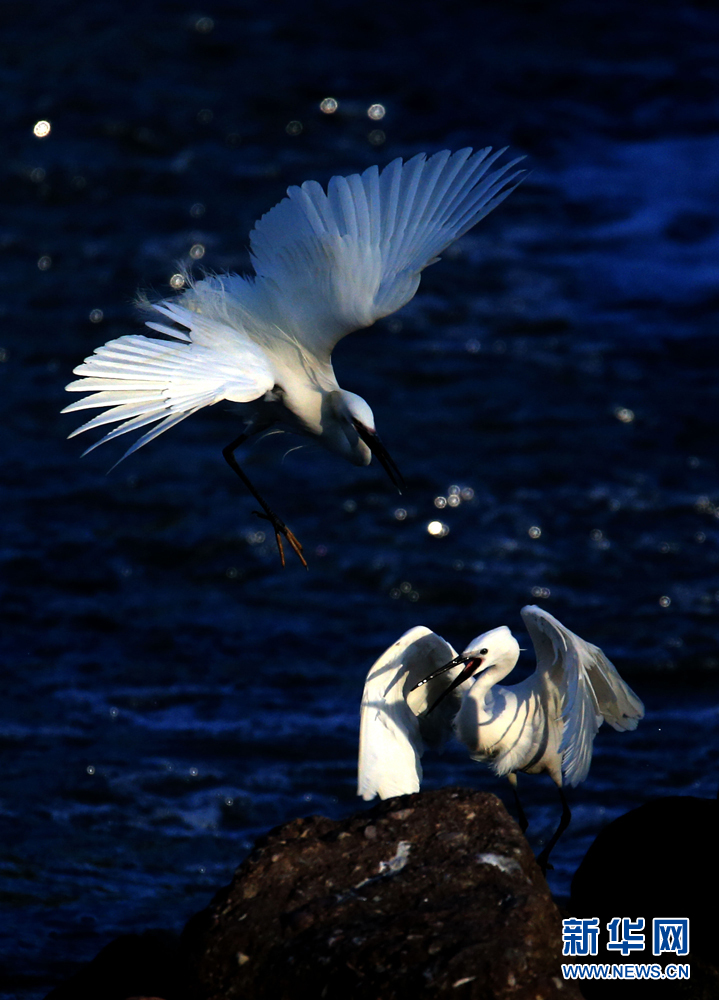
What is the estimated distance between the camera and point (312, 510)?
9961 mm

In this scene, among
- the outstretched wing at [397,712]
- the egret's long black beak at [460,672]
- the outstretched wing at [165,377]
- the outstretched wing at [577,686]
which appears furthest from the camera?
the egret's long black beak at [460,672]

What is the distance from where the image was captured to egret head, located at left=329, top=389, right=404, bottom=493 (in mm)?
5464

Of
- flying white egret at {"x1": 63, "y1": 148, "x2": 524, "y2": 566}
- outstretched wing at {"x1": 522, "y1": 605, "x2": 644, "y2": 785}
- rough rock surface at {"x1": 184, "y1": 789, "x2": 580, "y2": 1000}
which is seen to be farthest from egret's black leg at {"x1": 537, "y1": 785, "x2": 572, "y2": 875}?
flying white egret at {"x1": 63, "y1": 148, "x2": 524, "y2": 566}

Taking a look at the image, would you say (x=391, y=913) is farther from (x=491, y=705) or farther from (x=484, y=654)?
(x=491, y=705)

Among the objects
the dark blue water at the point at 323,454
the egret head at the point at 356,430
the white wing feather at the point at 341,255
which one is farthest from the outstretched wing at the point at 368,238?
the dark blue water at the point at 323,454

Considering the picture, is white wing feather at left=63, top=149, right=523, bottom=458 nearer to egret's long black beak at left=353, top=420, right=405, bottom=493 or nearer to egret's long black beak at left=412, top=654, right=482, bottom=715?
egret's long black beak at left=353, top=420, right=405, bottom=493

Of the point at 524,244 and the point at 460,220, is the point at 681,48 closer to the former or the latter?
the point at 524,244

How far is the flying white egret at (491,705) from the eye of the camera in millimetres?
4918

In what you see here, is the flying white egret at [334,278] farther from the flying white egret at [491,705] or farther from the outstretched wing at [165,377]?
the flying white egret at [491,705]

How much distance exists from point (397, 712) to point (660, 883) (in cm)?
110

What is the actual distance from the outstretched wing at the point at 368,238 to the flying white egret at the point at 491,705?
1401 millimetres

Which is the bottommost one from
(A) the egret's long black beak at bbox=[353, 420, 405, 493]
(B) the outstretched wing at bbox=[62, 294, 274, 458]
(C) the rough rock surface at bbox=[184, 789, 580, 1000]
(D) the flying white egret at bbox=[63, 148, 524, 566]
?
(C) the rough rock surface at bbox=[184, 789, 580, 1000]

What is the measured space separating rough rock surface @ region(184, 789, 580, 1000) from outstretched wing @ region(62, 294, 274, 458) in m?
1.39

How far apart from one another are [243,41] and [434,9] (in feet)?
7.84
